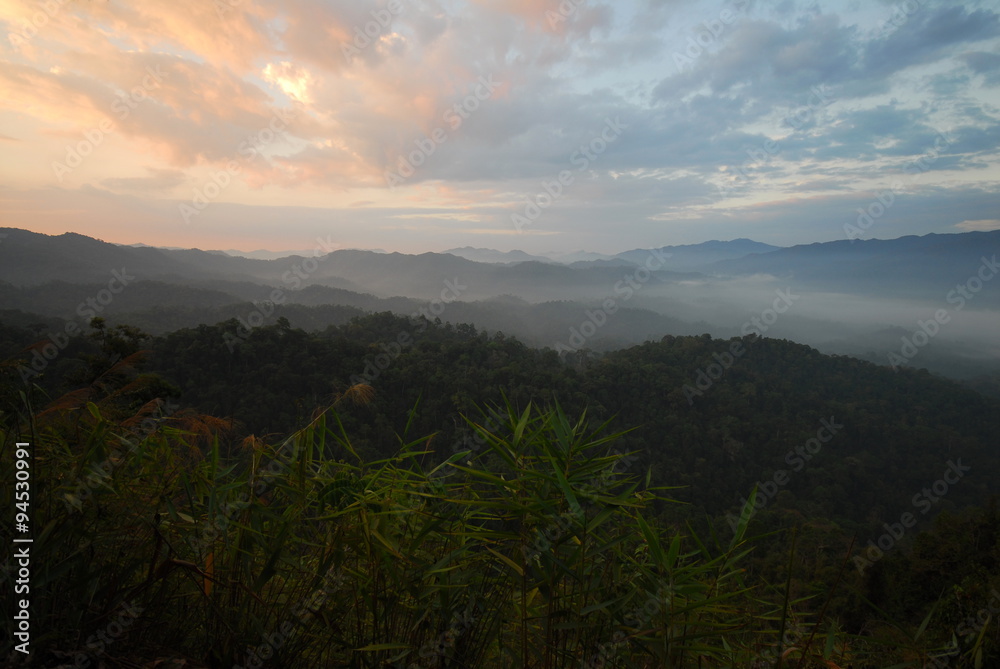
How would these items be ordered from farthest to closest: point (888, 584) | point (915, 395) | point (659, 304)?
point (659, 304) < point (915, 395) < point (888, 584)

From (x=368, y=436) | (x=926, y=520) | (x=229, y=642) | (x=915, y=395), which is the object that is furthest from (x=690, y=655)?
(x=915, y=395)

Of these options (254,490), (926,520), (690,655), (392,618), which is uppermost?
(254,490)

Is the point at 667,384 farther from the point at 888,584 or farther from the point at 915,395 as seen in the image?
the point at 915,395

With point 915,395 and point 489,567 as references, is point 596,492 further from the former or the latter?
point 915,395

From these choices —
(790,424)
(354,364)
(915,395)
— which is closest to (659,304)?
(915,395)

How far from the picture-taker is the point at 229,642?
102 centimetres

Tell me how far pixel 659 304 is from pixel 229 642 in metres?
163

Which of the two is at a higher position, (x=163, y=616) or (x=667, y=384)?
(x=163, y=616)

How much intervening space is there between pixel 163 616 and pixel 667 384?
39.5m

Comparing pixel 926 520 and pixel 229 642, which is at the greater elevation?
pixel 229 642

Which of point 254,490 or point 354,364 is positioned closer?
point 254,490

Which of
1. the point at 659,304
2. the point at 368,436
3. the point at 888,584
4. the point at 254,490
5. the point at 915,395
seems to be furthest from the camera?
the point at 659,304

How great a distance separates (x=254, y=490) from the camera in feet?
4.12

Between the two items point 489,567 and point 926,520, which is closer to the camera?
point 489,567
